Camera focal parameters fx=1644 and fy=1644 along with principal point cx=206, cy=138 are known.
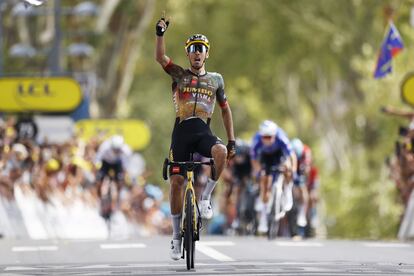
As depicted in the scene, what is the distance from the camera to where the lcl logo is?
3797cm

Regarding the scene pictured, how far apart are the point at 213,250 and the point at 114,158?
35.6ft

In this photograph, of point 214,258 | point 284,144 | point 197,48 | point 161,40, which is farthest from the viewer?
point 284,144

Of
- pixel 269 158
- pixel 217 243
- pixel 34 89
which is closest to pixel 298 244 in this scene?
pixel 217 243

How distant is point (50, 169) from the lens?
29078 millimetres

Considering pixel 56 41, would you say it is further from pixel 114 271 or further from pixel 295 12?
pixel 114 271

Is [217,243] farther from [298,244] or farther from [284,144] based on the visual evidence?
[284,144]

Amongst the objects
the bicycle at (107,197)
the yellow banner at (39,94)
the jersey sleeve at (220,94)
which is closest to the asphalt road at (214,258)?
the jersey sleeve at (220,94)

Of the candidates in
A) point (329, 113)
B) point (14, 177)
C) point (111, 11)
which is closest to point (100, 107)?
point (111, 11)

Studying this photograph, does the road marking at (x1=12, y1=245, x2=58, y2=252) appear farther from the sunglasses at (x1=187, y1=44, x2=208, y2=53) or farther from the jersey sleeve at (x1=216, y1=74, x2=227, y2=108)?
the sunglasses at (x1=187, y1=44, x2=208, y2=53)

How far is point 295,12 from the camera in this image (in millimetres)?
41688

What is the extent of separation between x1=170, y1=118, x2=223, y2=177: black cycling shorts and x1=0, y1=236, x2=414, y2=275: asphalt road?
1.01m

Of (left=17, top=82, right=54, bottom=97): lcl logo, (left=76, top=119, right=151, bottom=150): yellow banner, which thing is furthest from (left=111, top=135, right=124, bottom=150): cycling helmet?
(left=76, top=119, right=151, bottom=150): yellow banner

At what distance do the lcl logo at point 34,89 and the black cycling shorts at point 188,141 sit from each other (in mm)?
23379

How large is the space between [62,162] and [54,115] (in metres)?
10.1
